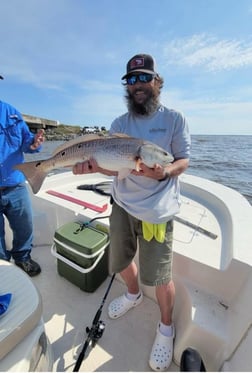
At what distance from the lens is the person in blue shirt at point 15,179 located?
7.93 ft

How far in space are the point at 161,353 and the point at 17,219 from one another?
2.10 metres

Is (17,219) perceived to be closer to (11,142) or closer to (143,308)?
(11,142)

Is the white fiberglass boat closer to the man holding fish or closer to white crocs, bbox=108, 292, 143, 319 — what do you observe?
white crocs, bbox=108, 292, 143, 319

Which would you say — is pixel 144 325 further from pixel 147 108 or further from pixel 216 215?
pixel 147 108

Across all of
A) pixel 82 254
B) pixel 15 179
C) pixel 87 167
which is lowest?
pixel 82 254

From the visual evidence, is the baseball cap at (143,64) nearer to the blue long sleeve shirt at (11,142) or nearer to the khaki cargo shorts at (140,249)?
the khaki cargo shorts at (140,249)

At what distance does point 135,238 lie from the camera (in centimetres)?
205

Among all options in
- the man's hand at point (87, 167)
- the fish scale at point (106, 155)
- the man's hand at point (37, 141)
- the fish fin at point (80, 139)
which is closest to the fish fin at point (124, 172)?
the fish scale at point (106, 155)

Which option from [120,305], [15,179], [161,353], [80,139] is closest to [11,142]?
[15,179]

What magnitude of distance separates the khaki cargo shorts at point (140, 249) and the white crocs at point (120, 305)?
1.81 ft

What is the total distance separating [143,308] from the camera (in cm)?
245

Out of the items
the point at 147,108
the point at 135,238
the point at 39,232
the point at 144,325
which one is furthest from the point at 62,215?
the point at 147,108

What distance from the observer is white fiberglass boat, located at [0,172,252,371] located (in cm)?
144

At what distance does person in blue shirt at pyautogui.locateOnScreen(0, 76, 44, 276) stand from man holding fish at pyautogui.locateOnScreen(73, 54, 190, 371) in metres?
0.98
